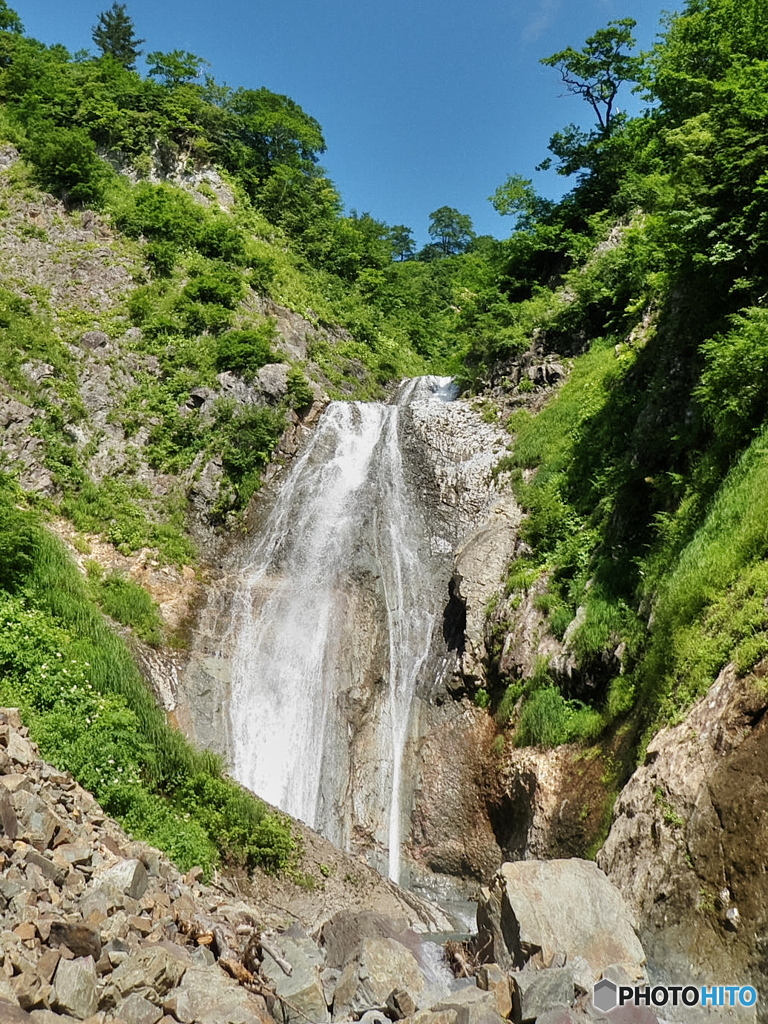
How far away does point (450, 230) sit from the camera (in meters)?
59.2

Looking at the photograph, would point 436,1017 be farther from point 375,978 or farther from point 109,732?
point 109,732

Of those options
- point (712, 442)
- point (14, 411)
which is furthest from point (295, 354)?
point (712, 442)

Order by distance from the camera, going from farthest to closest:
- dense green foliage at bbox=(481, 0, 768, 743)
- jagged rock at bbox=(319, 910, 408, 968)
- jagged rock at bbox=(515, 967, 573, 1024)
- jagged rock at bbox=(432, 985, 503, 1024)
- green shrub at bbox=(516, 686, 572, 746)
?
green shrub at bbox=(516, 686, 572, 746) < dense green foliage at bbox=(481, 0, 768, 743) < jagged rock at bbox=(319, 910, 408, 968) < jagged rock at bbox=(515, 967, 573, 1024) < jagged rock at bbox=(432, 985, 503, 1024)

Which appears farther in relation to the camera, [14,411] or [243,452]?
[243,452]

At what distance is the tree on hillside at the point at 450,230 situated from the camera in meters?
59.0

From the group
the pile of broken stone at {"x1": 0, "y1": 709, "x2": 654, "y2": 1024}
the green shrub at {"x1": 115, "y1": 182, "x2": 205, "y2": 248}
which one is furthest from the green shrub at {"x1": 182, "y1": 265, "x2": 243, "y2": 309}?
the pile of broken stone at {"x1": 0, "y1": 709, "x2": 654, "y2": 1024}

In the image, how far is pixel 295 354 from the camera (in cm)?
2516

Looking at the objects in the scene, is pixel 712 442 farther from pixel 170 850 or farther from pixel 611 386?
pixel 170 850

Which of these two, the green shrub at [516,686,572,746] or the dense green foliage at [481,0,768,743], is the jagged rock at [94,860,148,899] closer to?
the dense green foliage at [481,0,768,743]

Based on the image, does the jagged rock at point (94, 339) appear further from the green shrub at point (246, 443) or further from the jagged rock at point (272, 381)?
the jagged rock at point (272, 381)

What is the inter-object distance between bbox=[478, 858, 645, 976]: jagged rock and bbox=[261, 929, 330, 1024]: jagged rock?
1.82 m

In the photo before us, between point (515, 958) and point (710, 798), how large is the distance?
245 centimetres

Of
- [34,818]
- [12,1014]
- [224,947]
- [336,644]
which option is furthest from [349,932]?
[336,644]

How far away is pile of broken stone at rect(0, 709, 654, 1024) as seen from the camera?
4969mm
